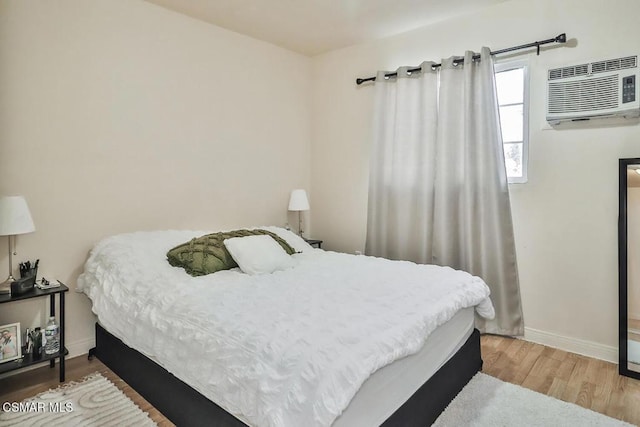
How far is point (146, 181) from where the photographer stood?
119 inches

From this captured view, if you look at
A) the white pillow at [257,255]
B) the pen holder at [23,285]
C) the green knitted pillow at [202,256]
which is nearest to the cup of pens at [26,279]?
the pen holder at [23,285]

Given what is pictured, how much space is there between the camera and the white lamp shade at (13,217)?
215 centimetres

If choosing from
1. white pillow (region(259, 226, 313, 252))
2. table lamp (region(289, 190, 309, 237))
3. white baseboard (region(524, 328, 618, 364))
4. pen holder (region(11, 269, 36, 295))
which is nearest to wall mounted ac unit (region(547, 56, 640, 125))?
white baseboard (region(524, 328, 618, 364))

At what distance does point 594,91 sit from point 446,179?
1.13 meters

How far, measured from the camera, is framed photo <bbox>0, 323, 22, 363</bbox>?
7.28 ft

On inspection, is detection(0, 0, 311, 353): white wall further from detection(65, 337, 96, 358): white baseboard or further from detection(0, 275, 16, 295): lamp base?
detection(0, 275, 16, 295): lamp base

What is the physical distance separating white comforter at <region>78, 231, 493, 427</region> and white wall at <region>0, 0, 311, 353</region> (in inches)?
12.5

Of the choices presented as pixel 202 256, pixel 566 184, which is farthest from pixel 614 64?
pixel 202 256

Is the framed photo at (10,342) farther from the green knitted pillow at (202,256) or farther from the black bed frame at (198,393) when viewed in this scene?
the green knitted pillow at (202,256)

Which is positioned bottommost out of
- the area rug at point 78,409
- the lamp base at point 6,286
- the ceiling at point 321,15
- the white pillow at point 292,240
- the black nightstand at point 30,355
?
the area rug at point 78,409

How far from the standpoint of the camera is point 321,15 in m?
3.20

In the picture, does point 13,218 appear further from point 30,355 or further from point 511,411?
point 511,411

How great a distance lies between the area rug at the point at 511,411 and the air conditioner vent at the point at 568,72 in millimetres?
2078

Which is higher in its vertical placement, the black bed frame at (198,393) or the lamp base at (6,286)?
the lamp base at (6,286)
